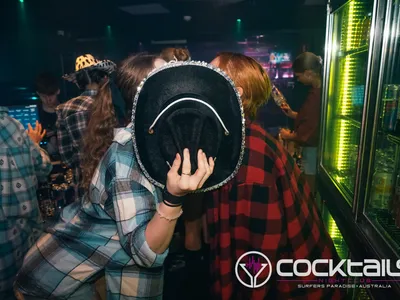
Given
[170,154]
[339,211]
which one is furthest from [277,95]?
[170,154]

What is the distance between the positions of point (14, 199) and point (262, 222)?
50.6 inches

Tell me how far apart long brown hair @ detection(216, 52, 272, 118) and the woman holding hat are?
0.32 m

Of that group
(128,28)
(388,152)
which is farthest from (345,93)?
(128,28)

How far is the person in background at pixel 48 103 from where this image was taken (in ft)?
9.90

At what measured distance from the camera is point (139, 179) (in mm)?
888

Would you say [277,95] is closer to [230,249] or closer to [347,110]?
[347,110]

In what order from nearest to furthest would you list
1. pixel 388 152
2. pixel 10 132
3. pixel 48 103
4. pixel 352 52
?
pixel 10 132, pixel 388 152, pixel 352 52, pixel 48 103

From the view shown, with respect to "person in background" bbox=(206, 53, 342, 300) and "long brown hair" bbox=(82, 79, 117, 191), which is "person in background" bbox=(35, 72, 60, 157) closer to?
"long brown hair" bbox=(82, 79, 117, 191)

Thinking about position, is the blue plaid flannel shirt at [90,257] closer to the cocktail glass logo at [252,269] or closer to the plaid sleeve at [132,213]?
the plaid sleeve at [132,213]

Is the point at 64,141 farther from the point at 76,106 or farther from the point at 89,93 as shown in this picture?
the point at 89,93

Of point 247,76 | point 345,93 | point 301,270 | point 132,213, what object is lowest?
point 301,270

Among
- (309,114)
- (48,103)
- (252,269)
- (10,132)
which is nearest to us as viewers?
(252,269)

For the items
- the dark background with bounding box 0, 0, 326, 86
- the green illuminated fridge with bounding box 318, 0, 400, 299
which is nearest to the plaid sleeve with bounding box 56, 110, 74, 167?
the green illuminated fridge with bounding box 318, 0, 400, 299

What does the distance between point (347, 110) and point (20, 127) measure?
2.27 m
